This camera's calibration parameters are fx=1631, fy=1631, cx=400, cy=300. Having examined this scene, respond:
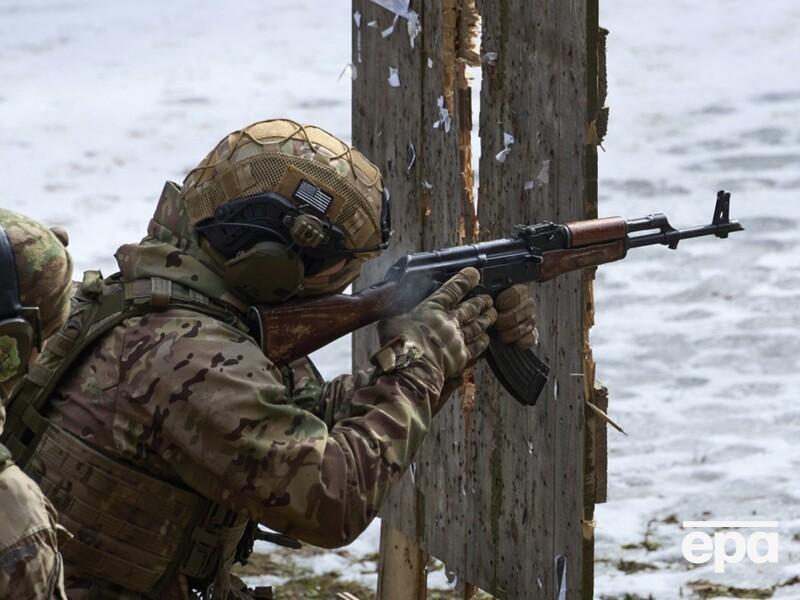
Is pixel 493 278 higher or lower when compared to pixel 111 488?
higher

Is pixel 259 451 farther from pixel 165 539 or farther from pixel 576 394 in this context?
pixel 576 394

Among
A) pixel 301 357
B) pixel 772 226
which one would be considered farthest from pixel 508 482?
pixel 772 226

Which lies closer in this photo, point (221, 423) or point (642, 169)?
point (221, 423)

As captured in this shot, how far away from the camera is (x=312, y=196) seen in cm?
354

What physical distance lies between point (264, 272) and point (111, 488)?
56 cm

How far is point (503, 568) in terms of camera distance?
505cm

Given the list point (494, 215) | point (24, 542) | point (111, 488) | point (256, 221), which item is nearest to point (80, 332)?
point (111, 488)

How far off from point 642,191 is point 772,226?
3.07 feet

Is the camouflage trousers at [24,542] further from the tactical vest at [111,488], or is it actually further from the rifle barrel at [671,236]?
the rifle barrel at [671,236]

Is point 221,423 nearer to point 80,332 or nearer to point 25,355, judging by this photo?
point 80,332

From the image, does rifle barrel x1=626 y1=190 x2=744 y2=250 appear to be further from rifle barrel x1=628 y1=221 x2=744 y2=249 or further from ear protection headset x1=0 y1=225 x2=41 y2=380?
ear protection headset x1=0 y1=225 x2=41 y2=380

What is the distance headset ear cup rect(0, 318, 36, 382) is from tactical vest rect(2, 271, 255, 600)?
0.79 metres

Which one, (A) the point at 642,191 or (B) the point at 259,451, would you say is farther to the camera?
(A) the point at 642,191

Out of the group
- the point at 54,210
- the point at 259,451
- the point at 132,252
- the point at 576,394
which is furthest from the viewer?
the point at 54,210
